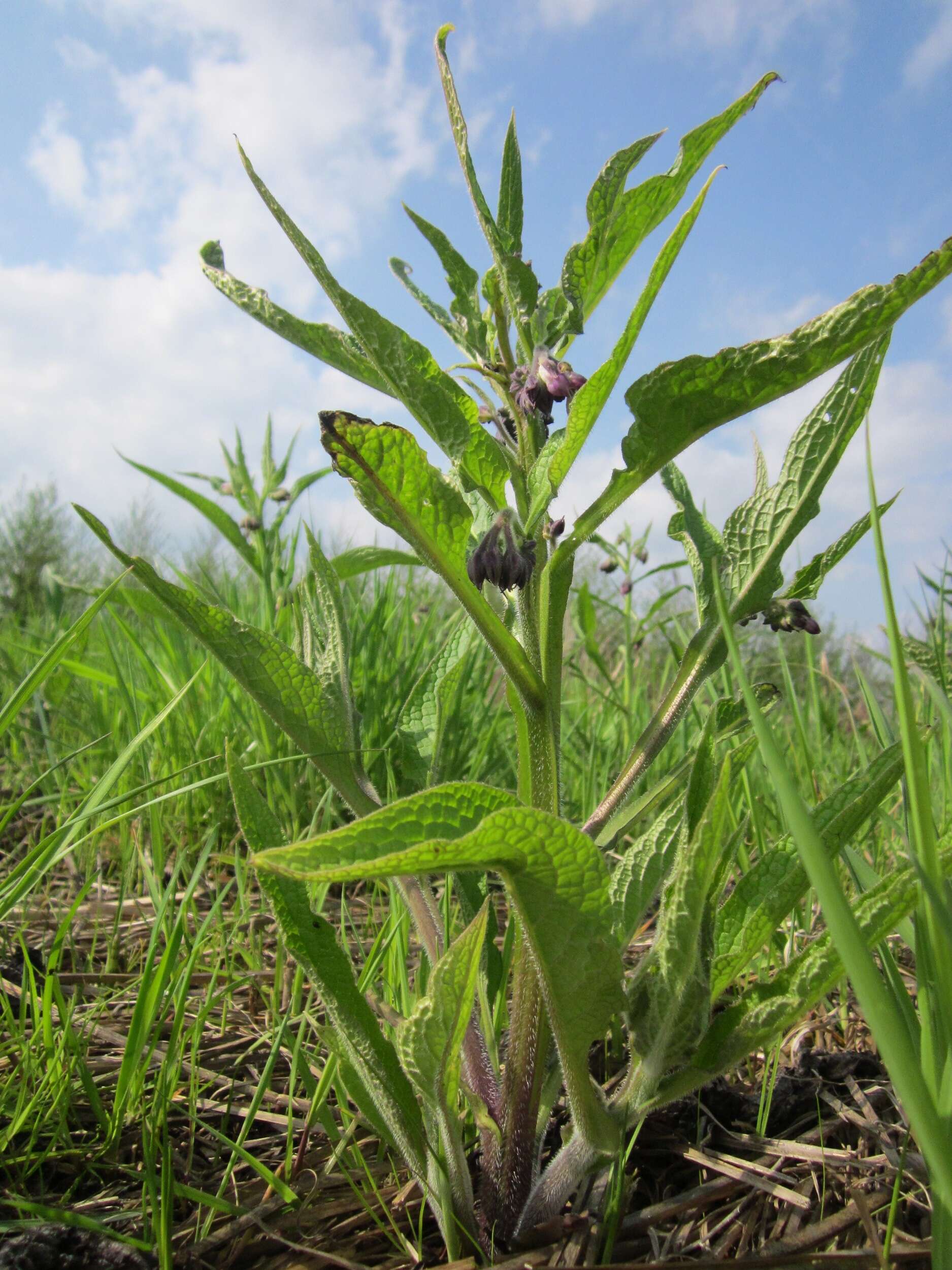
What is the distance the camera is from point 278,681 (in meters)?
1.03

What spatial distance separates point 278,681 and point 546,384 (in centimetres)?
49

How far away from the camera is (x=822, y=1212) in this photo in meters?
0.97

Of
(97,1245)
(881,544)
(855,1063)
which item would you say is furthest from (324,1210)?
(881,544)

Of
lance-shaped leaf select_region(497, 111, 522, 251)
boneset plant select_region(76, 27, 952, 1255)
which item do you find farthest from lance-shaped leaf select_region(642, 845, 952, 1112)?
lance-shaped leaf select_region(497, 111, 522, 251)

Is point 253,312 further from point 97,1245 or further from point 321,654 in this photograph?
point 97,1245

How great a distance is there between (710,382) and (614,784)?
1.75ft

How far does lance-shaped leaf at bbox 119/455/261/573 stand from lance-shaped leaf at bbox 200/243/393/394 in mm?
2085

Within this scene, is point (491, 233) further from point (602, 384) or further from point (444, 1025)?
point (444, 1025)

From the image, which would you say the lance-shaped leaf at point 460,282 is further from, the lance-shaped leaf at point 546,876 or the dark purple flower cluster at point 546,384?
the lance-shaped leaf at point 546,876

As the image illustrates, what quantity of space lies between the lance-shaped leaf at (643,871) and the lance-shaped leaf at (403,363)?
480 millimetres

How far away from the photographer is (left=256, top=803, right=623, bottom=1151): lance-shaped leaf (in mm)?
649

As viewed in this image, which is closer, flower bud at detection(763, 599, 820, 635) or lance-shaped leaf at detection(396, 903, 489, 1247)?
lance-shaped leaf at detection(396, 903, 489, 1247)

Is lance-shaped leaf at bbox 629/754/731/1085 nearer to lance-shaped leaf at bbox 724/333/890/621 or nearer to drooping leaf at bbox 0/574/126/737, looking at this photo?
lance-shaped leaf at bbox 724/333/890/621

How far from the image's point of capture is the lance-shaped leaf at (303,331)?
101 centimetres
